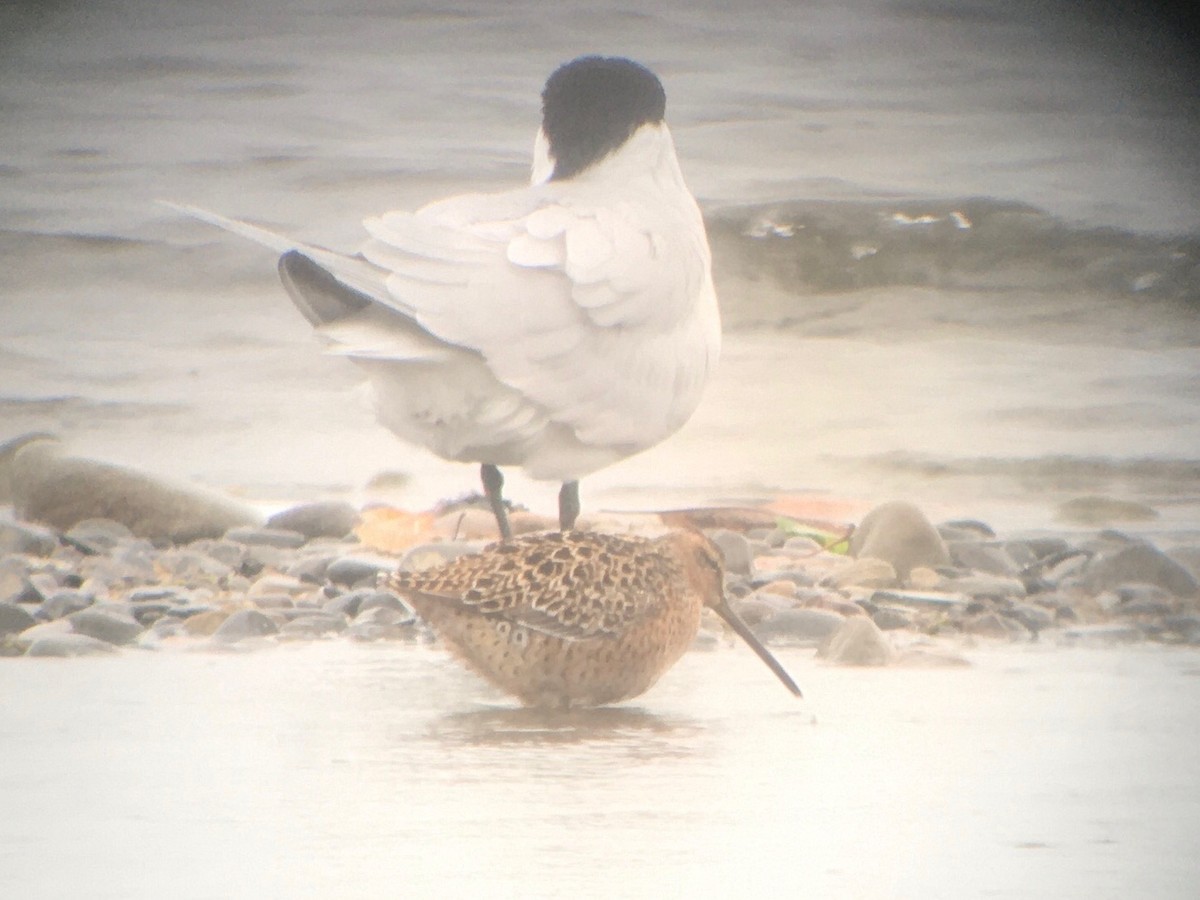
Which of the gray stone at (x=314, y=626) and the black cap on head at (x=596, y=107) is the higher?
the black cap on head at (x=596, y=107)

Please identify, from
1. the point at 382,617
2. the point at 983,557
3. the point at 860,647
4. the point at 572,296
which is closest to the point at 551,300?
the point at 572,296

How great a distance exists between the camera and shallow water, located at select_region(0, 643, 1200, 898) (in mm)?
1825

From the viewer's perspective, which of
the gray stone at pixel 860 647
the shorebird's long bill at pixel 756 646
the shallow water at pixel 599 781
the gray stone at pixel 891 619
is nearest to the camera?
the shallow water at pixel 599 781

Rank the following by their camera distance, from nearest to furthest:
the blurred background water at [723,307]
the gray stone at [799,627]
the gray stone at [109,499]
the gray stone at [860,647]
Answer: the blurred background water at [723,307] < the gray stone at [860,647] < the gray stone at [799,627] < the gray stone at [109,499]

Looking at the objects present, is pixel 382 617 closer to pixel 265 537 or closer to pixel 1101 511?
pixel 265 537

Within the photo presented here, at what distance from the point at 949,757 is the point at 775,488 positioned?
3.33 ft

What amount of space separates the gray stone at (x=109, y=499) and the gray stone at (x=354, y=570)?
358 millimetres

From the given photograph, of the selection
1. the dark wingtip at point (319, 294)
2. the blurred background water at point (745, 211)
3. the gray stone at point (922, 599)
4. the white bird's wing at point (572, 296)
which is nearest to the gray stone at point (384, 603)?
the blurred background water at point (745, 211)

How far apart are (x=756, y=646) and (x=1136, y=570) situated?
0.82 meters

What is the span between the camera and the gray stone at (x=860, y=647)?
2520 mm

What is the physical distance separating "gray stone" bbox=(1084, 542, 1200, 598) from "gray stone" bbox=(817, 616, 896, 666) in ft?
1.72

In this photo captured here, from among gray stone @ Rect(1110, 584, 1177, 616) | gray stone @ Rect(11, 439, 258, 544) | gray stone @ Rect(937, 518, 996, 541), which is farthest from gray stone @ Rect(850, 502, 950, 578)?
gray stone @ Rect(11, 439, 258, 544)

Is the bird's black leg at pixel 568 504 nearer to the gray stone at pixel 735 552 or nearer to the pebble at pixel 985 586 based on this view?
the gray stone at pixel 735 552

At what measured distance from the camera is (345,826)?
1.89 metres
